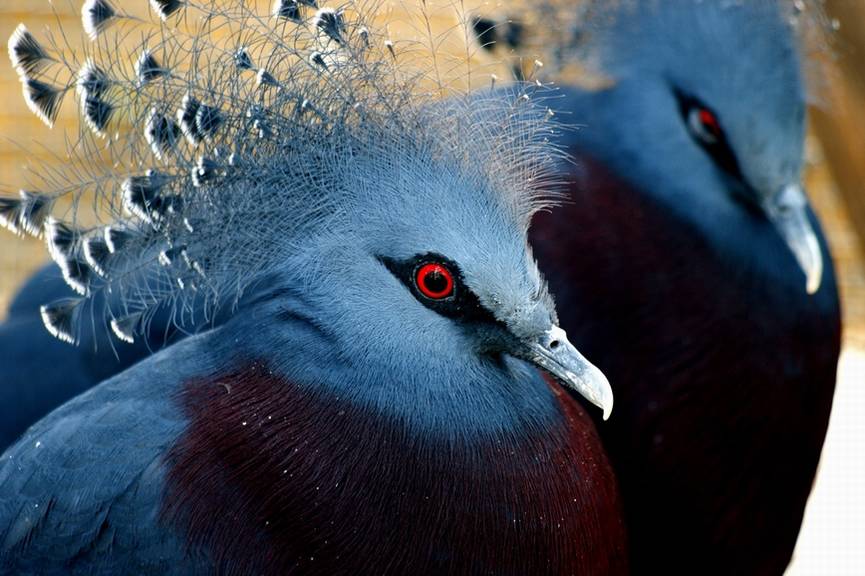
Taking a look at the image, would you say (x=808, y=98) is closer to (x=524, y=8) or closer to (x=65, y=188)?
(x=524, y=8)

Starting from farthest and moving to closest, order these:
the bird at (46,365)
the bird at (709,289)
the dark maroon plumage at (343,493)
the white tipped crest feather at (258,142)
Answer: the bird at (46,365) < the bird at (709,289) < the white tipped crest feather at (258,142) < the dark maroon plumage at (343,493)

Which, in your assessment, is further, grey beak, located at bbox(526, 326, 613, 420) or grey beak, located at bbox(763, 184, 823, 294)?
grey beak, located at bbox(763, 184, 823, 294)

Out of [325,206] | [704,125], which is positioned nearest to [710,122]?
[704,125]

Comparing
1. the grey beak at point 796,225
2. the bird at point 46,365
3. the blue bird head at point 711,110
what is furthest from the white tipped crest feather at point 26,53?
the grey beak at point 796,225

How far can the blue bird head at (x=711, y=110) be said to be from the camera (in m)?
2.57

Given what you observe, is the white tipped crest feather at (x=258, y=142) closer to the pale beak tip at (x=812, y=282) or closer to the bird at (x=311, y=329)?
the bird at (x=311, y=329)

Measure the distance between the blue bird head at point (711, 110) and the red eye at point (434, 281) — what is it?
1.08 meters

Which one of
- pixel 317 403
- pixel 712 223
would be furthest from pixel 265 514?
pixel 712 223

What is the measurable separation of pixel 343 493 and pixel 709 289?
1238mm

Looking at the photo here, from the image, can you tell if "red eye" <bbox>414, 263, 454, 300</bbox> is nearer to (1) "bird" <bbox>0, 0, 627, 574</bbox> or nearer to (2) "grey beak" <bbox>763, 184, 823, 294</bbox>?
(1) "bird" <bbox>0, 0, 627, 574</bbox>

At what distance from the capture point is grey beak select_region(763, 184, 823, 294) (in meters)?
2.54

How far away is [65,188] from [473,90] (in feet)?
2.48

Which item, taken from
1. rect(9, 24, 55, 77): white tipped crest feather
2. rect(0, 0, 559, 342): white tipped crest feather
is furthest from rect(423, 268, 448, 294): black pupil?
rect(9, 24, 55, 77): white tipped crest feather

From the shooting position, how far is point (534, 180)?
1961 millimetres
